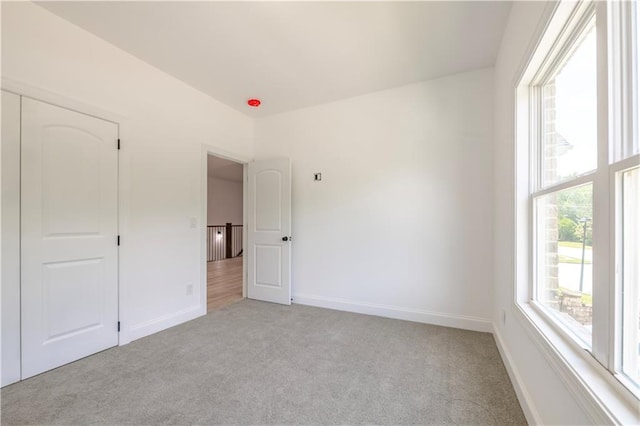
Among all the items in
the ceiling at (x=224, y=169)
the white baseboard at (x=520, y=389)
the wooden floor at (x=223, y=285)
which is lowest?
the wooden floor at (x=223, y=285)

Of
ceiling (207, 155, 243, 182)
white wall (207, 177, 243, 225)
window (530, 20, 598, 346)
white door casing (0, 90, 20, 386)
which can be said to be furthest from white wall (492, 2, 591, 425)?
white wall (207, 177, 243, 225)

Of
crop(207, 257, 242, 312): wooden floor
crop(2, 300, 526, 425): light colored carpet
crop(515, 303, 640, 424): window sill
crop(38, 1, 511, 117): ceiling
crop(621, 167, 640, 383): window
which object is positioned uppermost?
crop(38, 1, 511, 117): ceiling

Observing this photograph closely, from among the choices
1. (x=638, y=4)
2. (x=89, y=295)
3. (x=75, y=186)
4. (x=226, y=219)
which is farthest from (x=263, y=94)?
(x=226, y=219)

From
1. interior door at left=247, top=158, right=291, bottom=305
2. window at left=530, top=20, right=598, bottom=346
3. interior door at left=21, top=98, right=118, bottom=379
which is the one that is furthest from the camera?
interior door at left=247, top=158, right=291, bottom=305

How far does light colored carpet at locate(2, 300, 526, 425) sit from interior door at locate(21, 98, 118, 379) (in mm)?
219

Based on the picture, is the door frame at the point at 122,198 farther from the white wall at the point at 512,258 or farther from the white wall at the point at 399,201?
the white wall at the point at 512,258

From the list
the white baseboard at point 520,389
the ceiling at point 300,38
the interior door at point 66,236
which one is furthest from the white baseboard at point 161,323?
the white baseboard at point 520,389

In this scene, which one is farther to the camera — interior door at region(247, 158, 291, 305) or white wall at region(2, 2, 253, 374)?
interior door at region(247, 158, 291, 305)

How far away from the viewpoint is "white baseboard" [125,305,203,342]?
2641 mm

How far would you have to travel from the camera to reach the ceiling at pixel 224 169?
278 inches

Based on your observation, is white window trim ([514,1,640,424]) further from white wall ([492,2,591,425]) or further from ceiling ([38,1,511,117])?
ceiling ([38,1,511,117])

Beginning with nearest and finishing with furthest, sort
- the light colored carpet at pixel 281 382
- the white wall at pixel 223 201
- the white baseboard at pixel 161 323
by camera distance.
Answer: the light colored carpet at pixel 281 382 < the white baseboard at pixel 161 323 < the white wall at pixel 223 201

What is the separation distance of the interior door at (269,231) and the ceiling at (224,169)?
2963mm

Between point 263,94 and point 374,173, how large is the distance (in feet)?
5.77
